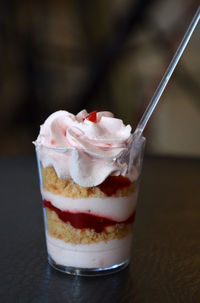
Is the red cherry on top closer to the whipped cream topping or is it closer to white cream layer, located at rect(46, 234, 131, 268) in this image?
the whipped cream topping

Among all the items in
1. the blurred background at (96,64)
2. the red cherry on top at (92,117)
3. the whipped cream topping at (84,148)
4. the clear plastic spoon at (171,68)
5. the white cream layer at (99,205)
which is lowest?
the blurred background at (96,64)

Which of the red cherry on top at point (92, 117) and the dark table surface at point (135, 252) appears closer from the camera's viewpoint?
the dark table surface at point (135, 252)

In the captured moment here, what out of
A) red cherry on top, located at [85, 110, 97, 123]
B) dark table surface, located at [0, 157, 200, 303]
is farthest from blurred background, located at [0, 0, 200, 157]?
red cherry on top, located at [85, 110, 97, 123]

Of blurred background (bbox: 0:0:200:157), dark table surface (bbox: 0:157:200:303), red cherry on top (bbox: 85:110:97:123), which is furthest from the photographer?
blurred background (bbox: 0:0:200:157)

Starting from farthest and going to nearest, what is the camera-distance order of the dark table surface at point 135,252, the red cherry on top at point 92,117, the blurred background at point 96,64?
the blurred background at point 96,64 < the red cherry on top at point 92,117 < the dark table surface at point 135,252

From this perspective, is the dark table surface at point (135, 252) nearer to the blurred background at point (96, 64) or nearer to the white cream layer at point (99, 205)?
the white cream layer at point (99, 205)

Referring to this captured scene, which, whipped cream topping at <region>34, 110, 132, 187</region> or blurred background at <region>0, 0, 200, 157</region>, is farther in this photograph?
blurred background at <region>0, 0, 200, 157</region>

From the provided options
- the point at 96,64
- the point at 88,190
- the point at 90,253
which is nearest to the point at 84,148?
the point at 88,190

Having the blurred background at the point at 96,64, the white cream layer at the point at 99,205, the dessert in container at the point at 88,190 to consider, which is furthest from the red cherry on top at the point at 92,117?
the blurred background at the point at 96,64

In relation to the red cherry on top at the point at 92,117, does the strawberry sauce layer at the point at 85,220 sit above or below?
below
